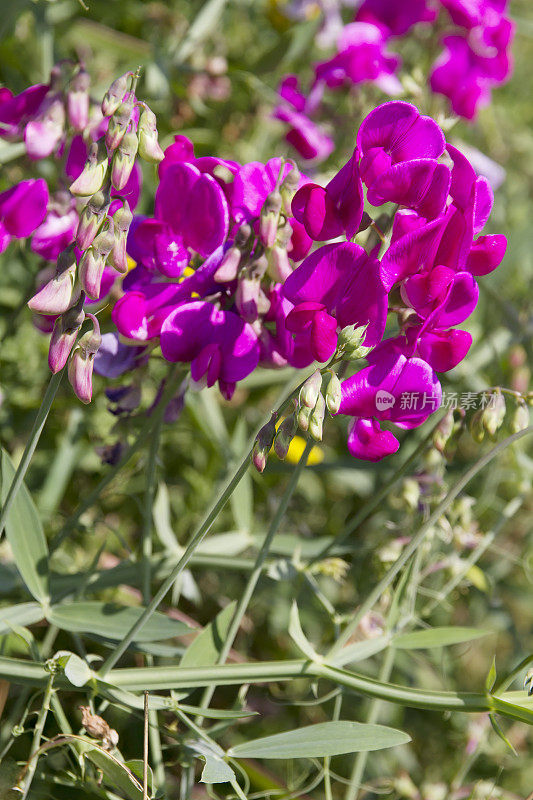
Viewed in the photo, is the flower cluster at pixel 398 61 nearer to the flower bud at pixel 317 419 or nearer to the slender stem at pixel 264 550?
the slender stem at pixel 264 550

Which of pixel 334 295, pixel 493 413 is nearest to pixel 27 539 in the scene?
pixel 334 295

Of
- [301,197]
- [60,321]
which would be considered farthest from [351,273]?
[60,321]

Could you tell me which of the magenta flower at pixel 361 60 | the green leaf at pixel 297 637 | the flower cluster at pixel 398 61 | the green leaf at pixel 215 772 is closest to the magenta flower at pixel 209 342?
the green leaf at pixel 297 637

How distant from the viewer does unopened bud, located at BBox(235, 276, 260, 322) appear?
0.89 metres

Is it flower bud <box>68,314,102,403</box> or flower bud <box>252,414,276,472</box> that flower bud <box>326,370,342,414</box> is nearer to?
flower bud <box>252,414,276,472</box>

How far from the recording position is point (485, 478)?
5.66ft

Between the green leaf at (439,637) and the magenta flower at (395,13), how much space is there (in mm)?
1483

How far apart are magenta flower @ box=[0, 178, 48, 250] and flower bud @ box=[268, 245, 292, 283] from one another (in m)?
0.36

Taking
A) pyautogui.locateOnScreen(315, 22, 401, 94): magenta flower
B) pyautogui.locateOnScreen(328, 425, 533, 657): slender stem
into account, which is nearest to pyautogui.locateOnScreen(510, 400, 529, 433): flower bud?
pyautogui.locateOnScreen(328, 425, 533, 657): slender stem

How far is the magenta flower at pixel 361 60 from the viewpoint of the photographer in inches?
71.1

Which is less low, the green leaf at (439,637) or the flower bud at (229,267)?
the flower bud at (229,267)

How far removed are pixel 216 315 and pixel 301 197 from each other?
6.7 inches

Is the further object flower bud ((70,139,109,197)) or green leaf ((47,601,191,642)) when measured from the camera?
green leaf ((47,601,191,642))

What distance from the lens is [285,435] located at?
0.83 m
